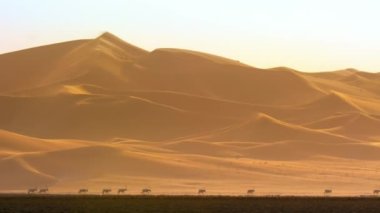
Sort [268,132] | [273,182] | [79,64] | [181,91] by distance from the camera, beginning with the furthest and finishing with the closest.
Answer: [79,64], [181,91], [268,132], [273,182]

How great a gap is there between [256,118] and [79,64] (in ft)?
127

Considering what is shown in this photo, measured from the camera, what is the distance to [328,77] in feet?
577

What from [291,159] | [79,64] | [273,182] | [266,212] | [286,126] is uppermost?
[79,64]

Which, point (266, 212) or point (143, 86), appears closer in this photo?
point (266, 212)

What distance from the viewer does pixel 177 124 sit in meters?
124

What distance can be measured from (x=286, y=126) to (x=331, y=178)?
31.5 meters

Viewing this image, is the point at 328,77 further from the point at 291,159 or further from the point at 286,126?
the point at 291,159

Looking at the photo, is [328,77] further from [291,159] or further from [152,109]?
[291,159]

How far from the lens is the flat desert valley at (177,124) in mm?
86750

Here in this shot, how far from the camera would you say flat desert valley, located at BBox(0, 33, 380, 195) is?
86.8m

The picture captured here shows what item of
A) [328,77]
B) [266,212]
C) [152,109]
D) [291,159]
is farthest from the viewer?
[328,77]

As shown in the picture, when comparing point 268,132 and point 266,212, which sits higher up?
point 268,132

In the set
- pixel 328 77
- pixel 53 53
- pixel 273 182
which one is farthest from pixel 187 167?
pixel 328 77

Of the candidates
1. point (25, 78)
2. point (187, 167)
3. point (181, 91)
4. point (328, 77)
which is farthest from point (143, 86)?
point (187, 167)
